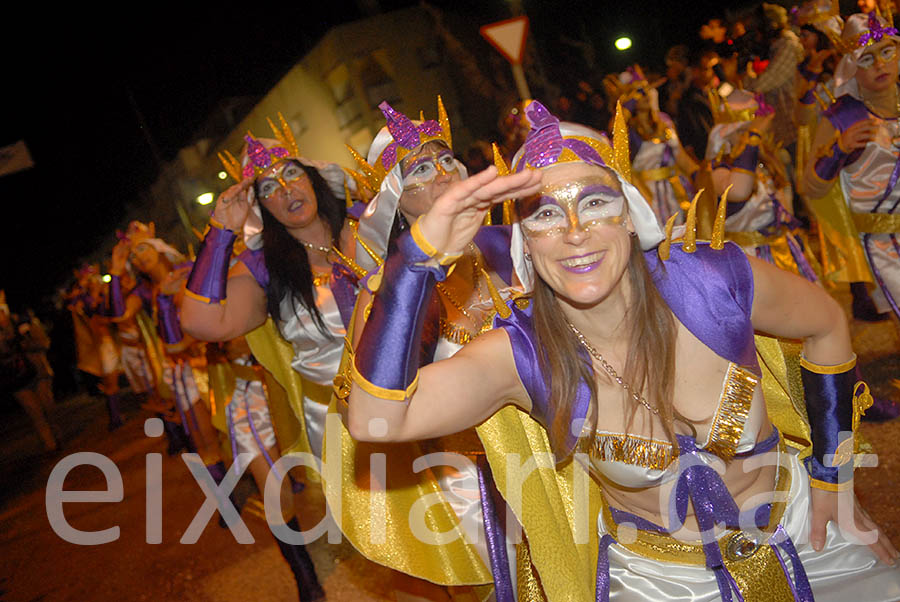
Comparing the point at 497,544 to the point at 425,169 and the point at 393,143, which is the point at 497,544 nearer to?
the point at 425,169

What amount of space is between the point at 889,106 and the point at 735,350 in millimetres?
2697

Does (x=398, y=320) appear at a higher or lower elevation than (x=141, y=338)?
higher

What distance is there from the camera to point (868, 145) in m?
3.55

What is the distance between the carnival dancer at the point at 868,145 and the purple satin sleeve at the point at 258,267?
3098mm

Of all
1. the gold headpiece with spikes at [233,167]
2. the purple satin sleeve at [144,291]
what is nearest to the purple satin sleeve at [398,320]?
the gold headpiece with spikes at [233,167]

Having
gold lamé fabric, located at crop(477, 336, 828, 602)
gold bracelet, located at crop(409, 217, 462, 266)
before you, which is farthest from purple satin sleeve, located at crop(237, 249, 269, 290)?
gold bracelet, located at crop(409, 217, 462, 266)

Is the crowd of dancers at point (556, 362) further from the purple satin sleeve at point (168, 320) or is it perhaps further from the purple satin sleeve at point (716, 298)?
the purple satin sleeve at point (168, 320)

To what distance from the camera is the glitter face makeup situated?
1.61 metres

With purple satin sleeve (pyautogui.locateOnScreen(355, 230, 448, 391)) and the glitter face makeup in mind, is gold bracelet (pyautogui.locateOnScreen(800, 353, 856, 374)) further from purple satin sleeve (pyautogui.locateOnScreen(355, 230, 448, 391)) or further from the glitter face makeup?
purple satin sleeve (pyautogui.locateOnScreen(355, 230, 448, 391))

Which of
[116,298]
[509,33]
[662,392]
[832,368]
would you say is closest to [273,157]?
[662,392]

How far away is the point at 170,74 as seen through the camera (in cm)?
1370

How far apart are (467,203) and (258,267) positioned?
2108 millimetres

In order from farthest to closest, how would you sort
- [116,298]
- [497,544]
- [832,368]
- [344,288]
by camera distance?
[116,298] < [344,288] < [497,544] < [832,368]

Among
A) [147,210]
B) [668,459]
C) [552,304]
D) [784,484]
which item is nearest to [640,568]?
[668,459]
